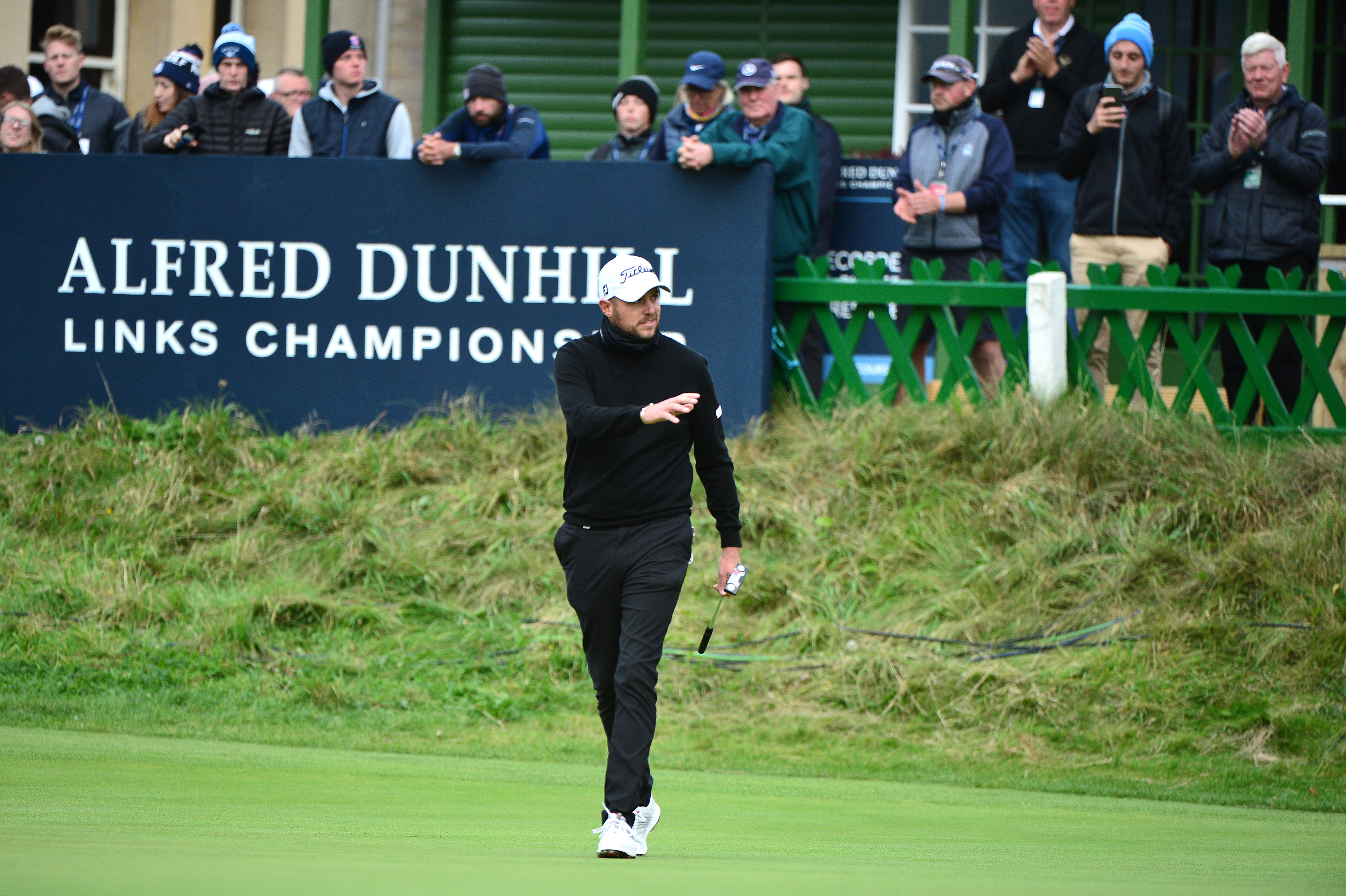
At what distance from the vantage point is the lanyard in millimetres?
12031

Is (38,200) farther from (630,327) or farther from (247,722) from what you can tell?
(630,327)

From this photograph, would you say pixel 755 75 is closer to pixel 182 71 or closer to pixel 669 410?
pixel 182 71

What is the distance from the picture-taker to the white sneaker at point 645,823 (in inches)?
204

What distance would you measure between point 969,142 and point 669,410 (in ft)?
17.9

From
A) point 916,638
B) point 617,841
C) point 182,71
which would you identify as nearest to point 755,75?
point 916,638

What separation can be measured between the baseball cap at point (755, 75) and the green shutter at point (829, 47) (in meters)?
4.46

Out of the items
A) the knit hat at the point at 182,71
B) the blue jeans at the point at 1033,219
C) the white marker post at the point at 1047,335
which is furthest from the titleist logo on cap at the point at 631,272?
the knit hat at the point at 182,71

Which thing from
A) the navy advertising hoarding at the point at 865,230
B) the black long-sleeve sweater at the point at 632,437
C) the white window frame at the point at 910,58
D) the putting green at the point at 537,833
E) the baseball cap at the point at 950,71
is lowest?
the putting green at the point at 537,833

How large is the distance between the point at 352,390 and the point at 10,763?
4758mm

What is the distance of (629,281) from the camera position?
568 centimetres

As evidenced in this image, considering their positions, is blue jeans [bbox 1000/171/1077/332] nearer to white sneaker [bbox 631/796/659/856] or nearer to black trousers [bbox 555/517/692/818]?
black trousers [bbox 555/517/692/818]

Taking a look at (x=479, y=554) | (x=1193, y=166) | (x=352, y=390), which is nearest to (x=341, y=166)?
(x=352, y=390)

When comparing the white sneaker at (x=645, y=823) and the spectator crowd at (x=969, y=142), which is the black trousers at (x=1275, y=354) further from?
the white sneaker at (x=645, y=823)


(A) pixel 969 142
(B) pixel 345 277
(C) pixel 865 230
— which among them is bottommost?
(B) pixel 345 277
